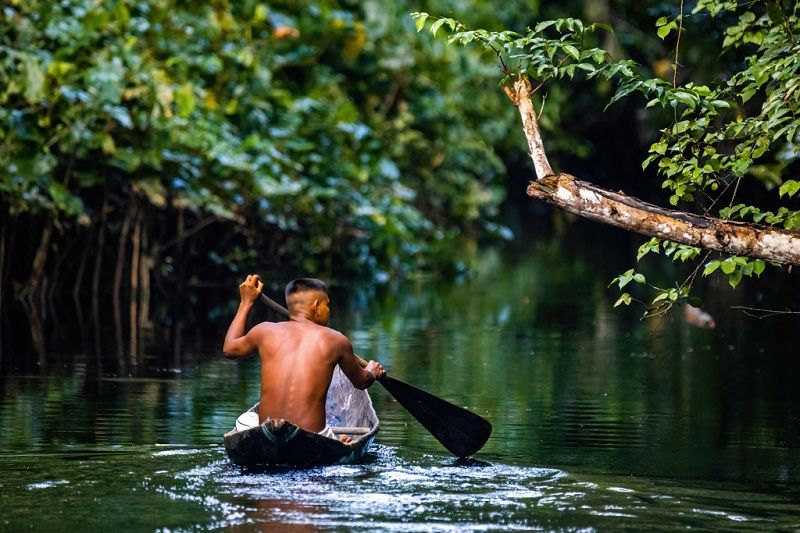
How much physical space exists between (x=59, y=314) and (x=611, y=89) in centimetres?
2276

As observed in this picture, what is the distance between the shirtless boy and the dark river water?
0.38 metres

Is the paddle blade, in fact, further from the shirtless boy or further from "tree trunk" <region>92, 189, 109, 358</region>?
"tree trunk" <region>92, 189, 109, 358</region>

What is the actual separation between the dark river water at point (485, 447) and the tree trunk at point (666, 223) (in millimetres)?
1209

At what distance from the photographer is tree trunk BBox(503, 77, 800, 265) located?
301 inches

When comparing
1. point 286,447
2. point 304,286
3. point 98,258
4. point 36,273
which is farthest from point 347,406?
point 98,258

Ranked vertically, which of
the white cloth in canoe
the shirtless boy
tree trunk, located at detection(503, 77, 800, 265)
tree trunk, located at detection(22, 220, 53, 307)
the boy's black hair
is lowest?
the white cloth in canoe

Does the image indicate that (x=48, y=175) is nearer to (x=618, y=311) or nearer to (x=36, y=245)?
(x=36, y=245)

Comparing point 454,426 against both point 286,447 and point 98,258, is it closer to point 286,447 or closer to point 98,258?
point 286,447

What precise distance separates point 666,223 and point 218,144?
11.9 meters

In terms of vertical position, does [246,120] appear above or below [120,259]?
above

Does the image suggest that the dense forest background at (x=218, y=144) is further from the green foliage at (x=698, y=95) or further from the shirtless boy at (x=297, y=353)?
the shirtless boy at (x=297, y=353)

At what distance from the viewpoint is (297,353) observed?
325 inches

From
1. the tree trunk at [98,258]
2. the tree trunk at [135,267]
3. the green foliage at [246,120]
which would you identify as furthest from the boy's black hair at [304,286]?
the tree trunk at [98,258]

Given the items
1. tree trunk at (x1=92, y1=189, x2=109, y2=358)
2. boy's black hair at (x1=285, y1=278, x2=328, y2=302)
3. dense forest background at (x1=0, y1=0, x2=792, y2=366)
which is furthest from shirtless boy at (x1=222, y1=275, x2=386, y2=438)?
tree trunk at (x1=92, y1=189, x2=109, y2=358)
